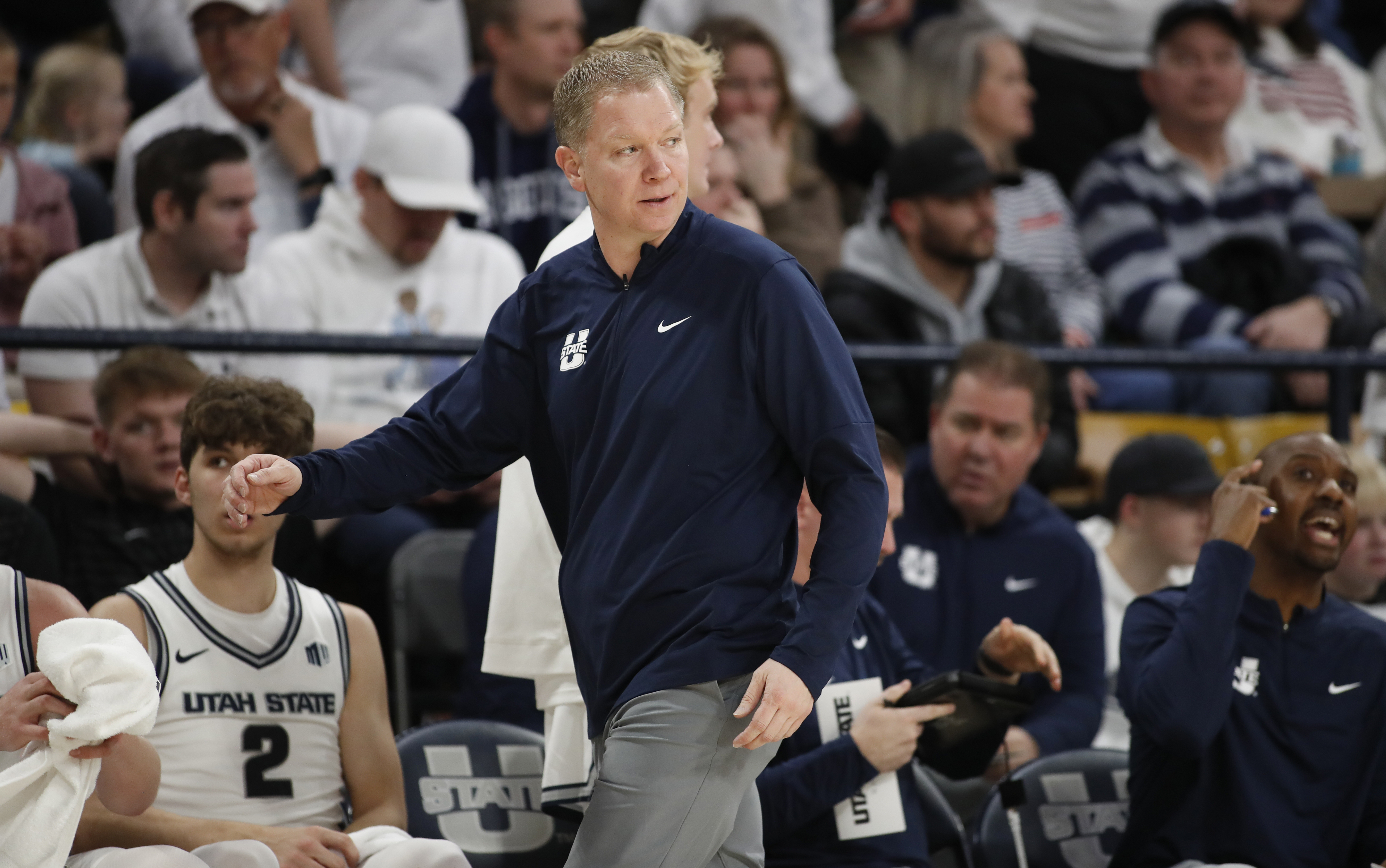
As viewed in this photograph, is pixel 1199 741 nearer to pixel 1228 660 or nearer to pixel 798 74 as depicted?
pixel 1228 660

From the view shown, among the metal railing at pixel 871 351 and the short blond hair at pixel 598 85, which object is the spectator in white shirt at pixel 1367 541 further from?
the short blond hair at pixel 598 85

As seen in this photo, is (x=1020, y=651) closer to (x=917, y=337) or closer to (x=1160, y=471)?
(x=1160, y=471)

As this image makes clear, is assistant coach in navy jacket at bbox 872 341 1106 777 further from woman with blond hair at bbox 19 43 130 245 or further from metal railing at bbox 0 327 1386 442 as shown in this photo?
woman with blond hair at bbox 19 43 130 245

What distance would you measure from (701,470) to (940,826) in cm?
143

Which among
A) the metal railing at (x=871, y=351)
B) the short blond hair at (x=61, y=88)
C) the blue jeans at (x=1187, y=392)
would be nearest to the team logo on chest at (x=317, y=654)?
the metal railing at (x=871, y=351)

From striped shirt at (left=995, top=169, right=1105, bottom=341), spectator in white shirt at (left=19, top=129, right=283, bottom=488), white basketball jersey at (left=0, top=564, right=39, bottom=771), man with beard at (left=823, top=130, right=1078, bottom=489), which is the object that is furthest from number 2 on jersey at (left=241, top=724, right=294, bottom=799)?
striped shirt at (left=995, top=169, right=1105, bottom=341)

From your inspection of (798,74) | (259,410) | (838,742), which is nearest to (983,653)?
(838,742)

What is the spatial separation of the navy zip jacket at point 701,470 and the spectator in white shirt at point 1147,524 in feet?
7.38

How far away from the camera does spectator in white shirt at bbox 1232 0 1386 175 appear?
7598mm

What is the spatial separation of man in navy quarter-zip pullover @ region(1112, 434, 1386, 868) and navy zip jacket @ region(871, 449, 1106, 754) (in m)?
0.62

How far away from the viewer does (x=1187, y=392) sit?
5859 mm

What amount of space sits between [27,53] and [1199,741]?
542 cm

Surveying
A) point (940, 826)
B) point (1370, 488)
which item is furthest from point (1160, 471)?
point (940, 826)

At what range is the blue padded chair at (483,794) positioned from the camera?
3.33 meters
